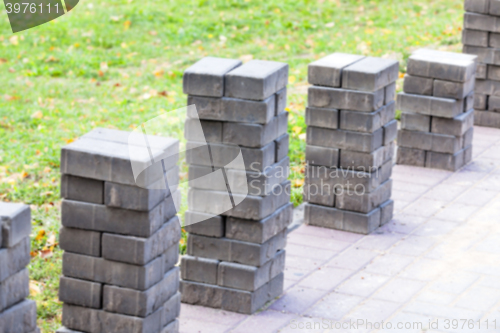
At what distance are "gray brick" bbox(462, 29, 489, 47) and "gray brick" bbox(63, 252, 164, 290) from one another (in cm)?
607

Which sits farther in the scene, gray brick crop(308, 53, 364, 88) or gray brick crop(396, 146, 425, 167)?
gray brick crop(396, 146, 425, 167)

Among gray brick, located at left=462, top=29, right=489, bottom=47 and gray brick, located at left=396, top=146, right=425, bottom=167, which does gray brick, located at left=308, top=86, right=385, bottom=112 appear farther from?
gray brick, located at left=462, top=29, right=489, bottom=47

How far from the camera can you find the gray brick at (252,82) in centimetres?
476

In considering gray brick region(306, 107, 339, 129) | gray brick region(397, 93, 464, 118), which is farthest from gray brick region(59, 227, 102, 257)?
gray brick region(397, 93, 464, 118)

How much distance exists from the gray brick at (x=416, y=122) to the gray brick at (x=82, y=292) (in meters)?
4.40

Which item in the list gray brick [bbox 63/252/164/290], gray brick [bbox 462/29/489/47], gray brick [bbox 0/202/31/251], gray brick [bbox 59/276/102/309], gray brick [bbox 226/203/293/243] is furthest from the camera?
gray brick [bbox 462/29/489/47]

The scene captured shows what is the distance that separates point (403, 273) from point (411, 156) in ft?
8.18

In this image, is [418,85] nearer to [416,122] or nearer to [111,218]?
[416,122]

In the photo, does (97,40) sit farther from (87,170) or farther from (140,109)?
(87,170)

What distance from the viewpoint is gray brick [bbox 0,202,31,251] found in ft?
11.8

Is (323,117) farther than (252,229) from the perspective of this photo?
Yes

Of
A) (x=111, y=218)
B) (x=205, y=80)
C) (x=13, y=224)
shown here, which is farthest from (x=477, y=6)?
(x=13, y=224)

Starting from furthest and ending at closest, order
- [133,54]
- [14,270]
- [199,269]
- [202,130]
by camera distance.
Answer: [133,54], [199,269], [202,130], [14,270]

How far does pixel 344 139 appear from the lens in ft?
20.4
